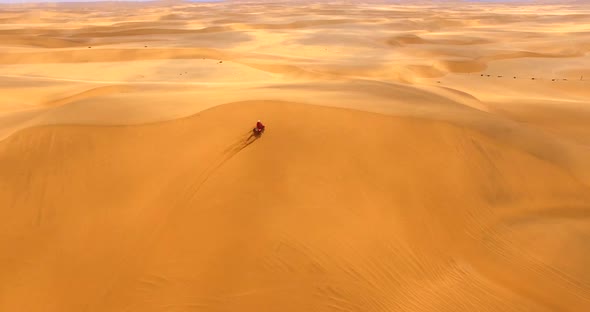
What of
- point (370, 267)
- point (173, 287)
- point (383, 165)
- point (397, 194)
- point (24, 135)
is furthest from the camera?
point (24, 135)

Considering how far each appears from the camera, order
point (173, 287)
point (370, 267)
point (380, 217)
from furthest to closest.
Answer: point (380, 217) → point (370, 267) → point (173, 287)

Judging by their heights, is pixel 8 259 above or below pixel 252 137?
below

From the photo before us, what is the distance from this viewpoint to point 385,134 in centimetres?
677

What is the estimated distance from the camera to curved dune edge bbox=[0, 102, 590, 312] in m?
4.39

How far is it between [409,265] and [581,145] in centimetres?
551

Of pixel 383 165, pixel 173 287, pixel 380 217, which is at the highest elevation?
pixel 383 165

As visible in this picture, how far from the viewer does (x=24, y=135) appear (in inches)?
263

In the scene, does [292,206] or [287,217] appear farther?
[292,206]

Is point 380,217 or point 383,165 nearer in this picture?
point 380,217

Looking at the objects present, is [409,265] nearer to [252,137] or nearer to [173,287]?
[173,287]

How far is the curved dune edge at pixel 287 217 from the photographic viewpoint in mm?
4395

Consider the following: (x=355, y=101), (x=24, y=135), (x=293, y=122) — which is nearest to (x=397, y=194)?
(x=293, y=122)

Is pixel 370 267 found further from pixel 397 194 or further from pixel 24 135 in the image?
pixel 24 135

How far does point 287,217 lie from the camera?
5.10 metres
